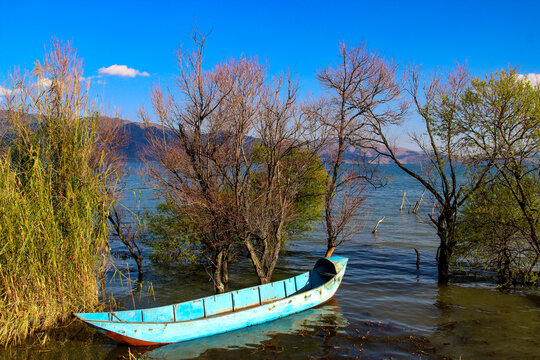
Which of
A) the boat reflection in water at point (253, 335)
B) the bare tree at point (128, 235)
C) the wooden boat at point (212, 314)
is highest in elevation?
the bare tree at point (128, 235)

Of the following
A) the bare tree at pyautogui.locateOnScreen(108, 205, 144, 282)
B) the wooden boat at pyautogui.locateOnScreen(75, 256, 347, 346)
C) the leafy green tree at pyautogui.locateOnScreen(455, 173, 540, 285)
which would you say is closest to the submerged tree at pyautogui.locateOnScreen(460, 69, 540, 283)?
the leafy green tree at pyautogui.locateOnScreen(455, 173, 540, 285)

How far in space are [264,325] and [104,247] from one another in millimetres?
5408

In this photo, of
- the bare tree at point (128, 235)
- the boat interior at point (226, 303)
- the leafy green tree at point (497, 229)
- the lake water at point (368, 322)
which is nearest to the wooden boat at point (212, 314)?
the boat interior at point (226, 303)

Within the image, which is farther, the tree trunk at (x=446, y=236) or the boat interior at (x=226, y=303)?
the tree trunk at (x=446, y=236)

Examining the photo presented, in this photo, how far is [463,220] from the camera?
16.5 m

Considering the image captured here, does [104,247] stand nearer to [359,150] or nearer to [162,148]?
[162,148]

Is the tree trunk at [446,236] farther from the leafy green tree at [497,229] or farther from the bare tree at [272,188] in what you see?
the bare tree at [272,188]

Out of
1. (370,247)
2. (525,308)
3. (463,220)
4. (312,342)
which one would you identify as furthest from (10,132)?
(370,247)

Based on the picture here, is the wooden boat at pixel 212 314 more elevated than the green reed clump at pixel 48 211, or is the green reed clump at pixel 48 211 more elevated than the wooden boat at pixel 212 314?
the green reed clump at pixel 48 211

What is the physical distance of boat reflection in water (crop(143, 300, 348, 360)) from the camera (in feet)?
34.3

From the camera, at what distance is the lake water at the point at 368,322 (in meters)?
10.6

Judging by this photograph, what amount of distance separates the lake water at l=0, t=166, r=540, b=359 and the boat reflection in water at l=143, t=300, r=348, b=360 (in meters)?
0.03

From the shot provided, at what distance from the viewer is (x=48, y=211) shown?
945 cm

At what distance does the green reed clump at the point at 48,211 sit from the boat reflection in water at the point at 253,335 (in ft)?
8.19
